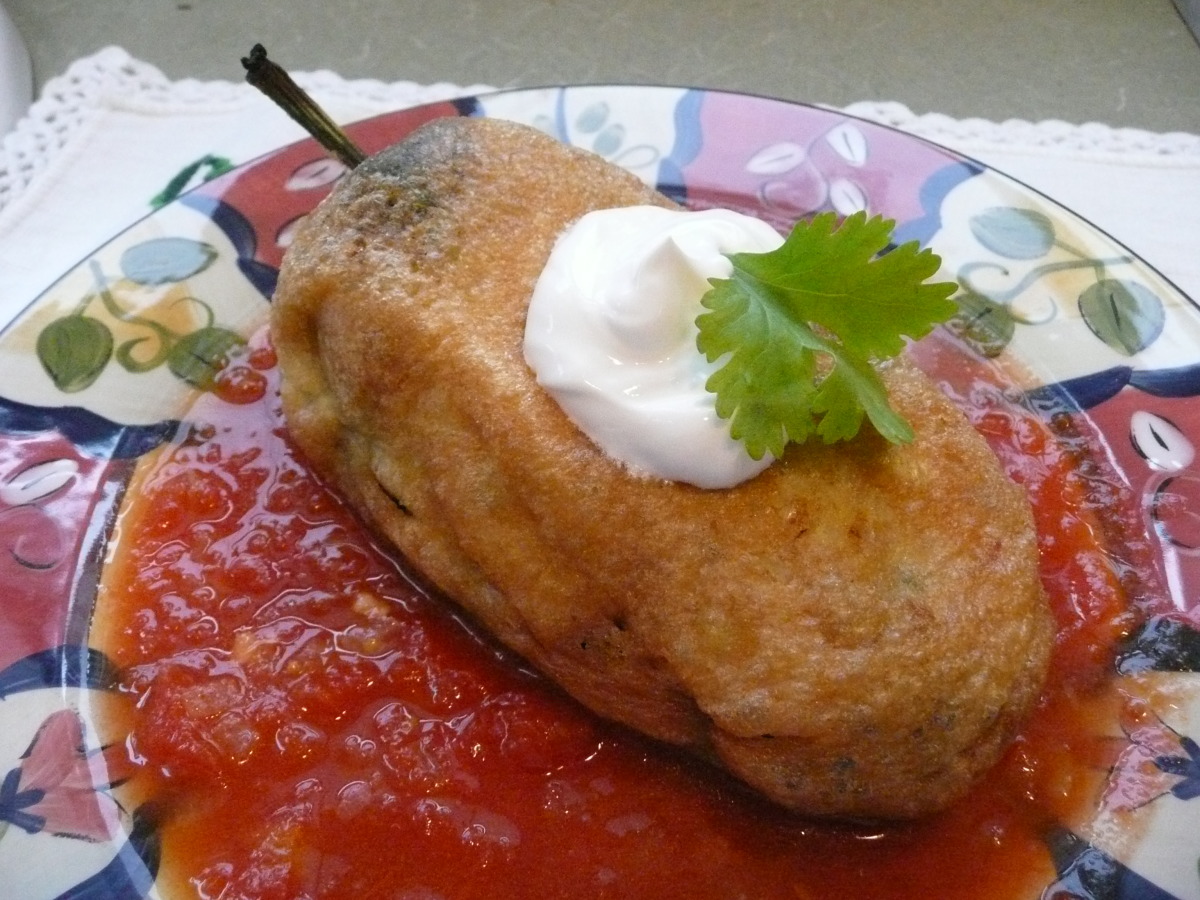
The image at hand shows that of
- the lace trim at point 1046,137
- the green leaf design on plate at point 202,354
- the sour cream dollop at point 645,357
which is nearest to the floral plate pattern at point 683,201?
the green leaf design on plate at point 202,354

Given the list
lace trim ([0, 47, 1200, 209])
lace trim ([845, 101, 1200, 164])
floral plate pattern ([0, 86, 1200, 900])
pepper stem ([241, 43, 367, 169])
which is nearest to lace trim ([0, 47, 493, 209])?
lace trim ([0, 47, 1200, 209])

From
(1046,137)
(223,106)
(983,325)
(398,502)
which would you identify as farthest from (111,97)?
(1046,137)

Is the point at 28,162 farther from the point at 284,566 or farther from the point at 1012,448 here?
the point at 1012,448

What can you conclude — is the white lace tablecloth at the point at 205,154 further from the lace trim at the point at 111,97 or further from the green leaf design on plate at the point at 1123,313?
A: the green leaf design on plate at the point at 1123,313

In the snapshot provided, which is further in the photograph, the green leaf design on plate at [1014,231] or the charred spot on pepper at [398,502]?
the green leaf design on plate at [1014,231]

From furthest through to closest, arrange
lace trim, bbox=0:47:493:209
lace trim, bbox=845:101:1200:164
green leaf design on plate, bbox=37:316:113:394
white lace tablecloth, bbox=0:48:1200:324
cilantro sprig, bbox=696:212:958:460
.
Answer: lace trim, bbox=845:101:1200:164 < lace trim, bbox=0:47:493:209 < white lace tablecloth, bbox=0:48:1200:324 < green leaf design on plate, bbox=37:316:113:394 < cilantro sprig, bbox=696:212:958:460

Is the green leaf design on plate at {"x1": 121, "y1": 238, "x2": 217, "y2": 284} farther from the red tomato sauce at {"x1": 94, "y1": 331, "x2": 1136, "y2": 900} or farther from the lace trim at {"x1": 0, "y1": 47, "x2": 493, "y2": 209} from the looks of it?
the lace trim at {"x1": 0, "y1": 47, "x2": 493, "y2": 209}

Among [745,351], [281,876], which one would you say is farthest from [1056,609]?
[281,876]
